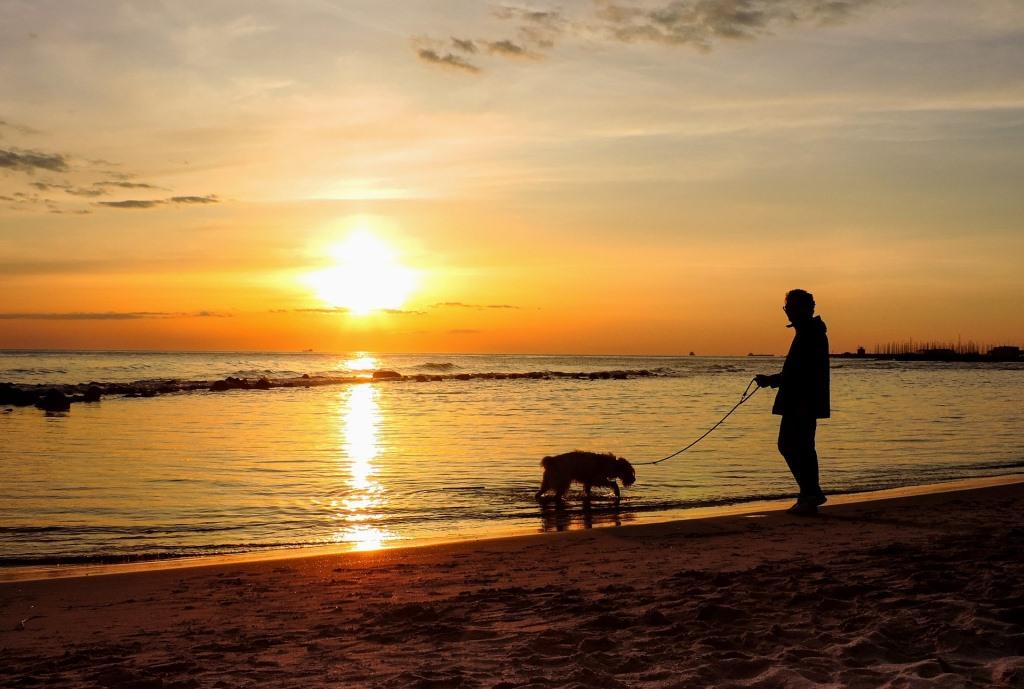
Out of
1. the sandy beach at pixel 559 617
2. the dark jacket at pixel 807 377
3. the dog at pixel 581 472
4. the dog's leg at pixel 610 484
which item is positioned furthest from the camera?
the dog's leg at pixel 610 484

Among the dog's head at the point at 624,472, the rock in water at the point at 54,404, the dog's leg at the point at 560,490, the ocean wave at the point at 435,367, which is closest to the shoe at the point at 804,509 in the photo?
the dog's head at the point at 624,472

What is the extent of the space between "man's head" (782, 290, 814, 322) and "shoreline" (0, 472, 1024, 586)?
7.15 feet

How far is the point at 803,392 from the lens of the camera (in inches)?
363

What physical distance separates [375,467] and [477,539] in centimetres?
557

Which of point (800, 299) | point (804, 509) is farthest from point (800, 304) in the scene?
point (804, 509)

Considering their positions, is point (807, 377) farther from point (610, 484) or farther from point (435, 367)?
point (435, 367)

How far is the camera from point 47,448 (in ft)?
51.0

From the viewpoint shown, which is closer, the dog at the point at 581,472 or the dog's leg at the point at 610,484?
the dog at the point at 581,472

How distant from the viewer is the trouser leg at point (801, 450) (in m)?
9.27

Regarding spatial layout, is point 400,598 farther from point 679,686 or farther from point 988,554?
point 988,554

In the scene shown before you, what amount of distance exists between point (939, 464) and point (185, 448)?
13276mm

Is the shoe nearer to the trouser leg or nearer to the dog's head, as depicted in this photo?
the trouser leg

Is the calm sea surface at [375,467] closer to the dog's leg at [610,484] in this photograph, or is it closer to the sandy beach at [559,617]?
the dog's leg at [610,484]

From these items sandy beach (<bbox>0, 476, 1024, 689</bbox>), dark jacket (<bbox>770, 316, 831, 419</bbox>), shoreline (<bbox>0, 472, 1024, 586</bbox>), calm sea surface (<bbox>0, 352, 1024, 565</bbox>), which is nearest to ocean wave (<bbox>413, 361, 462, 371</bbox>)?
calm sea surface (<bbox>0, 352, 1024, 565</bbox>)
